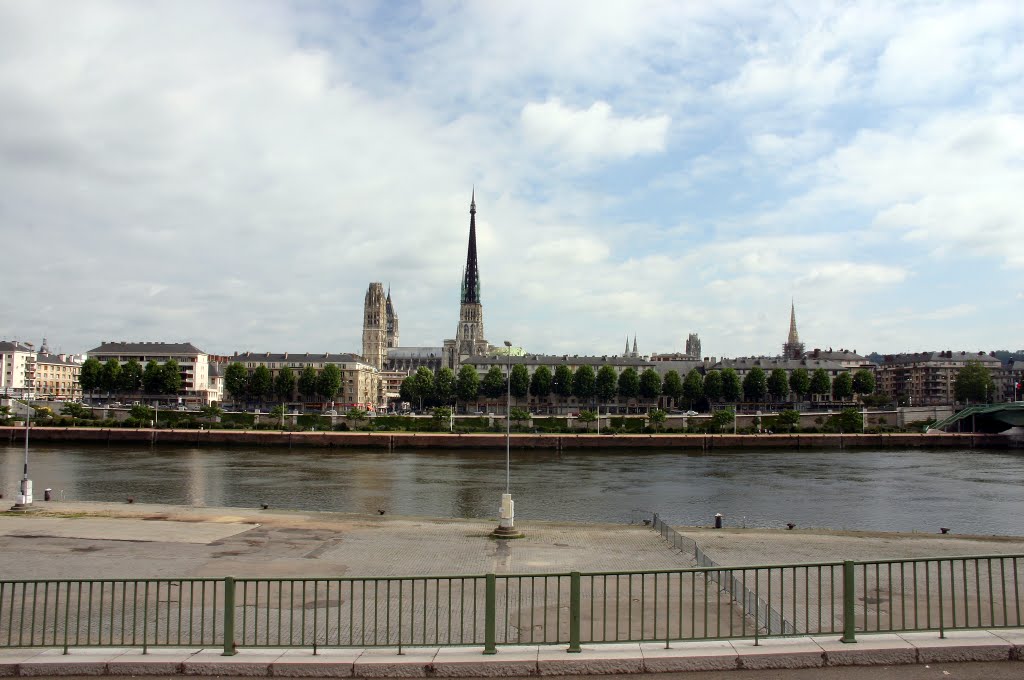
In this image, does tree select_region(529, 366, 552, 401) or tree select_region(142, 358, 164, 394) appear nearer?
tree select_region(142, 358, 164, 394)

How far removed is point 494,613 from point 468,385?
151m

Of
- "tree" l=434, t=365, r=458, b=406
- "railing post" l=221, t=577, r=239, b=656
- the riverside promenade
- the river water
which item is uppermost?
"tree" l=434, t=365, r=458, b=406

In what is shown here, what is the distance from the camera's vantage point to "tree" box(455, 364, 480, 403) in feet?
526

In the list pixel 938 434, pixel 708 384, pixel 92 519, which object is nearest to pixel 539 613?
pixel 92 519

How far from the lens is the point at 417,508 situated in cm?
3856

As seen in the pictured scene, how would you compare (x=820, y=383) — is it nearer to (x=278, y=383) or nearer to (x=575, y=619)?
(x=278, y=383)

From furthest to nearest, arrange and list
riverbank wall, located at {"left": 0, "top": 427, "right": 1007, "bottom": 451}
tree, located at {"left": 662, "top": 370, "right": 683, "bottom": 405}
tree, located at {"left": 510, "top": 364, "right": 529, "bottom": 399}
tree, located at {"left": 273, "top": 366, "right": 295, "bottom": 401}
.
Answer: tree, located at {"left": 510, "top": 364, "right": 529, "bottom": 399} → tree, located at {"left": 273, "top": 366, "right": 295, "bottom": 401} → tree, located at {"left": 662, "top": 370, "right": 683, "bottom": 405} → riverbank wall, located at {"left": 0, "top": 427, "right": 1007, "bottom": 451}

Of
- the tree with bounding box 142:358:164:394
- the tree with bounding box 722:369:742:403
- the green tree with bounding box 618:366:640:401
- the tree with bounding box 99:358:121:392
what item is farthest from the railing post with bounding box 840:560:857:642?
the tree with bounding box 99:358:121:392

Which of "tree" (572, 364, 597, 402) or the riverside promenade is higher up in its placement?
"tree" (572, 364, 597, 402)

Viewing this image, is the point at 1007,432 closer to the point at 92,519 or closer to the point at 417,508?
the point at 417,508

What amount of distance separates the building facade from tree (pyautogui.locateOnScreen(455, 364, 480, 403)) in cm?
5853

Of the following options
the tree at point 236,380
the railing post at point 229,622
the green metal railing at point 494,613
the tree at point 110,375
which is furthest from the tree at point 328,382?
the railing post at point 229,622

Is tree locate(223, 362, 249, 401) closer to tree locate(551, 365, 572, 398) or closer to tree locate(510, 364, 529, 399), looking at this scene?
tree locate(510, 364, 529, 399)

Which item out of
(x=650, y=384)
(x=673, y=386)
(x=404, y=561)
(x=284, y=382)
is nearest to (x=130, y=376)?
(x=284, y=382)
